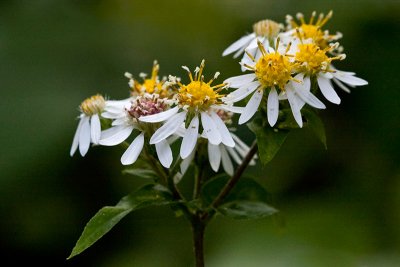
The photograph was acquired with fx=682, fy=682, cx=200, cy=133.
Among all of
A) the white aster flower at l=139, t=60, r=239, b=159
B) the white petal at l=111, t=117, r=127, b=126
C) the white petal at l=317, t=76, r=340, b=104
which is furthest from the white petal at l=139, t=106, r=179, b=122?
the white petal at l=317, t=76, r=340, b=104

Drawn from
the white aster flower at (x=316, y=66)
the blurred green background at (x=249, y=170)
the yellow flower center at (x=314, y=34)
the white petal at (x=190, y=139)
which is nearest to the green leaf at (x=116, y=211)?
the white petal at (x=190, y=139)

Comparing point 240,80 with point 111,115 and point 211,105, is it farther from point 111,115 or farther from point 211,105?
point 111,115

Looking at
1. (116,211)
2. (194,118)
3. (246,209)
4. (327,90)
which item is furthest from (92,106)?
(327,90)

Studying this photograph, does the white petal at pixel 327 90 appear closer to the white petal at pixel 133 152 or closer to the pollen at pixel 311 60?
the pollen at pixel 311 60

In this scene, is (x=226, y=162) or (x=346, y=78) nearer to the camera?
(x=346, y=78)

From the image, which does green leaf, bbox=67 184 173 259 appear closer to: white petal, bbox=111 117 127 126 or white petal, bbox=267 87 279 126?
white petal, bbox=111 117 127 126
